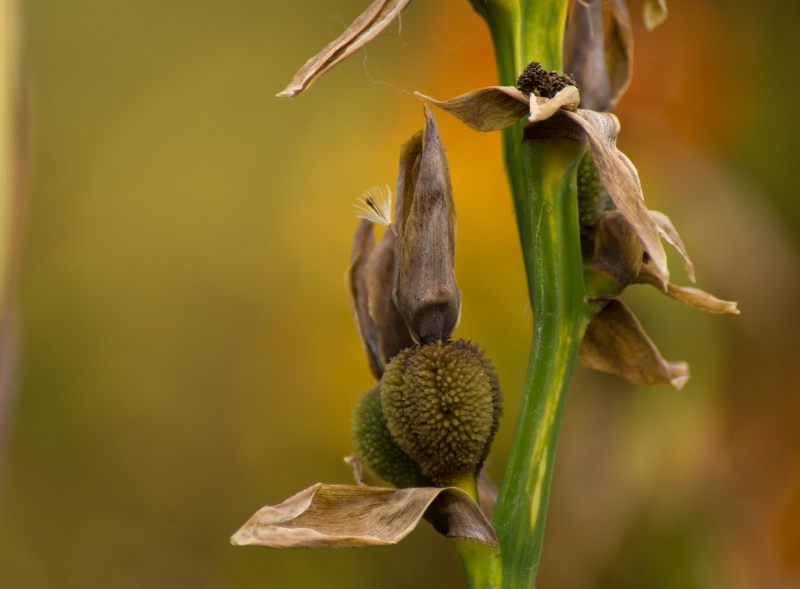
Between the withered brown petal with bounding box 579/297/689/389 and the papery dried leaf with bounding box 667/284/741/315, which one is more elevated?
the papery dried leaf with bounding box 667/284/741/315

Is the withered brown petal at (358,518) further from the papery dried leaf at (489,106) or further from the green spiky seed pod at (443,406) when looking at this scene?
the papery dried leaf at (489,106)

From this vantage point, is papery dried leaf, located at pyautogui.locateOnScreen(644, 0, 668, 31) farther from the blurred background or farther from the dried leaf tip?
the blurred background

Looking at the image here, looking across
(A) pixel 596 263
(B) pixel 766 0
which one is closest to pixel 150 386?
(A) pixel 596 263

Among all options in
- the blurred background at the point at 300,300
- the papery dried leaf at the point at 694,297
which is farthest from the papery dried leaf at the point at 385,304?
the blurred background at the point at 300,300

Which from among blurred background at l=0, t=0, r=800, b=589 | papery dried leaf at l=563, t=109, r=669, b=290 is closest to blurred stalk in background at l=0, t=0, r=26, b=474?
papery dried leaf at l=563, t=109, r=669, b=290

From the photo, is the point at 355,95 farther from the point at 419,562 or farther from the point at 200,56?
the point at 419,562
